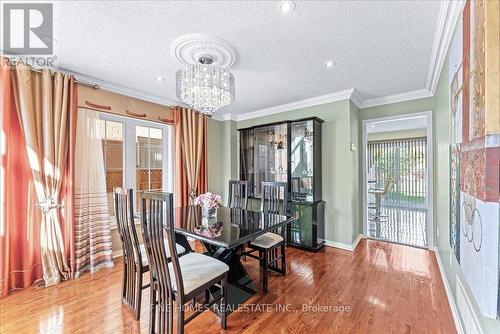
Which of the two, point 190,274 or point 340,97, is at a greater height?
point 340,97

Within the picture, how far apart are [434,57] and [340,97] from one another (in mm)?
1279

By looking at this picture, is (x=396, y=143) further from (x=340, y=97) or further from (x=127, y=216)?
(x=127, y=216)

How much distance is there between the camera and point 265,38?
78.7 inches

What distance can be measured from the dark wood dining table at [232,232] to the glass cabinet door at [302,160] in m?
1.42

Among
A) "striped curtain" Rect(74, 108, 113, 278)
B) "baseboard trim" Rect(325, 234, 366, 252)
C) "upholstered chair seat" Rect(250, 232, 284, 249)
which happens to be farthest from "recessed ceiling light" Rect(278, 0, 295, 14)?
"baseboard trim" Rect(325, 234, 366, 252)

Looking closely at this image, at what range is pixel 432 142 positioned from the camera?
11.1 ft

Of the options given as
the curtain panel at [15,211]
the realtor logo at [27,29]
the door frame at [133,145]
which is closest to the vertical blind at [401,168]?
the door frame at [133,145]

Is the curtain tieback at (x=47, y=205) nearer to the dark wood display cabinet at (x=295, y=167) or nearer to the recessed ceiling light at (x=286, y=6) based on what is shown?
the dark wood display cabinet at (x=295, y=167)

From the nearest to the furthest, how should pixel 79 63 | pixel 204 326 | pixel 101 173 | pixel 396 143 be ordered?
pixel 204 326 → pixel 79 63 → pixel 101 173 → pixel 396 143

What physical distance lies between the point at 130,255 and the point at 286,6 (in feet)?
7.95

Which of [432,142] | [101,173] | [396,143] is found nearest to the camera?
[101,173]

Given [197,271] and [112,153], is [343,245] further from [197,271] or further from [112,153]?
[112,153]

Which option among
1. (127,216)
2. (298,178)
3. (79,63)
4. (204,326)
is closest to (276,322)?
(204,326)

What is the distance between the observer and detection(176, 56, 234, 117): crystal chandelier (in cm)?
218
